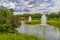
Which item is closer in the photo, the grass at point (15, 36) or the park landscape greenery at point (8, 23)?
the grass at point (15, 36)

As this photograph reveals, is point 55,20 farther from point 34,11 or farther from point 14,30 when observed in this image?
point 14,30

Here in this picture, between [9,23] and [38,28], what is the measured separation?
625mm

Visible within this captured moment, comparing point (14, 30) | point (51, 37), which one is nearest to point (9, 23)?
point (14, 30)

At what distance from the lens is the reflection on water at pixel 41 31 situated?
5.44 meters

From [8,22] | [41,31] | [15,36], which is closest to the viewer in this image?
[15,36]

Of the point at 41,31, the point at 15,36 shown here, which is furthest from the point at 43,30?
the point at 15,36

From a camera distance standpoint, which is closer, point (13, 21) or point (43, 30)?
point (13, 21)

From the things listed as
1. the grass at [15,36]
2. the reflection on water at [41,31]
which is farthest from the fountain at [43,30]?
the grass at [15,36]

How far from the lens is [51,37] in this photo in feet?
17.7

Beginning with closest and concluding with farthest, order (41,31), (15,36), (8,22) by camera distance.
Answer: (15,36) → (8,22) → (41,31)

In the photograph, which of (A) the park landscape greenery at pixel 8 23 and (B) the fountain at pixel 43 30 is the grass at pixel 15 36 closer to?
(A) the park landscape greenery at pixel 8 23

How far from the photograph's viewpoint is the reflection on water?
17.9 ft

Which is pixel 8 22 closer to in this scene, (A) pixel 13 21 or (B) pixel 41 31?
(A) pixel 13 21

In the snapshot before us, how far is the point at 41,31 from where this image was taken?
18.4ft
